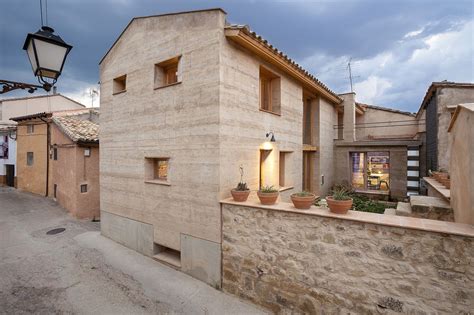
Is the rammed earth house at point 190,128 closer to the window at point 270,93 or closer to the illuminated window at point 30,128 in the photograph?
the window at point 270,93

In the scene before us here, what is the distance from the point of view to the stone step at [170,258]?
→ 682 centimetres

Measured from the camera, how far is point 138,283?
619 cm

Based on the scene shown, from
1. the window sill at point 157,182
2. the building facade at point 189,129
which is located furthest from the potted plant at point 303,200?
the window sill at point 157,182

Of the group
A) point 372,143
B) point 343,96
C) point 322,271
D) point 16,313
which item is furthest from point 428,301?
point 343,96

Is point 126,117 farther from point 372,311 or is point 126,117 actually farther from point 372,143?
point 372,143

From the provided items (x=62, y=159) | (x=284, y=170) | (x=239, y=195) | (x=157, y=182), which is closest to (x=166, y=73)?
(x=157, y=182)

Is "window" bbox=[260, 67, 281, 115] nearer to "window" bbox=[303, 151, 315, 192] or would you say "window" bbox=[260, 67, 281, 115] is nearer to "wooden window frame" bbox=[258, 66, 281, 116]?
"wooden window frame" bbox=[258, 66, 281, 116]

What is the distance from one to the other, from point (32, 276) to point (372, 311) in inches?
336

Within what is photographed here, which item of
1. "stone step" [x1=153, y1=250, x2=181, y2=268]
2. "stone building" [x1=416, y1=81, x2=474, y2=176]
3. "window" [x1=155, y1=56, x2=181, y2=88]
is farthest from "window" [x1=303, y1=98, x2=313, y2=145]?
"stone step" [x1=153, y1=250, x2=181, y2=268]

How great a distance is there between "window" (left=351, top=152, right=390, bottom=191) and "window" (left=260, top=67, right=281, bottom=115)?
25.7ft

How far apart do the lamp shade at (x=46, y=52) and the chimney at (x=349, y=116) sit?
1392 centimetres

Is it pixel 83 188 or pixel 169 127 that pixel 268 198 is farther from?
pixel 83 188

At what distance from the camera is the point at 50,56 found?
127 inches

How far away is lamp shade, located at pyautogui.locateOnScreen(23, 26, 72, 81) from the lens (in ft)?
10.2
